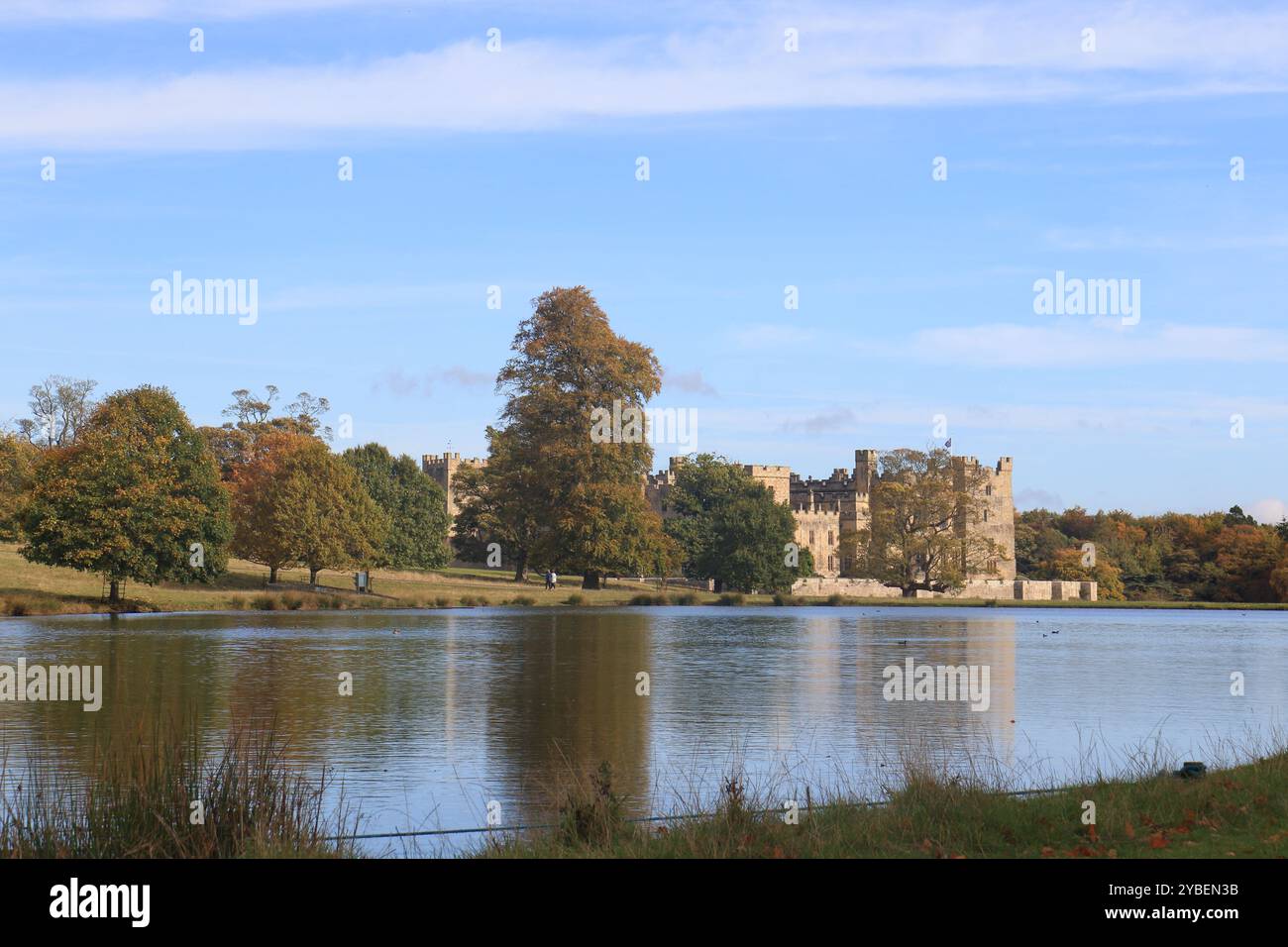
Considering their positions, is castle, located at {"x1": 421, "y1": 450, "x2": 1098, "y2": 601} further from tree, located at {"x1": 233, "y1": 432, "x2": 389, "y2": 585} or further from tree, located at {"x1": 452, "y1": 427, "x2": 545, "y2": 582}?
tree, located at {"x1": 233, "y1": 432, "x2": 389, "y2": 585}

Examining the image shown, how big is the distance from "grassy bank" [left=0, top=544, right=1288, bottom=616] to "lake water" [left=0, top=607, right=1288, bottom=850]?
6.65 meters

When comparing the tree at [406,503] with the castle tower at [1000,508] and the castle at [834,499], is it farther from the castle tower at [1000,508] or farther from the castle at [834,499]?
the castle tower at [1000,508]

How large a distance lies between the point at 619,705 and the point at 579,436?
51430 millimetres

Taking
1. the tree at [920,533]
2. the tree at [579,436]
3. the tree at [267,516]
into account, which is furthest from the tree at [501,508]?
the tree at [920,533]

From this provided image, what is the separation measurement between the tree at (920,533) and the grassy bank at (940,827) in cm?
9388

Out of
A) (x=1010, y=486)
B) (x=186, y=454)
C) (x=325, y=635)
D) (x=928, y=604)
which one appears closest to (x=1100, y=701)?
(x=325, y=635)

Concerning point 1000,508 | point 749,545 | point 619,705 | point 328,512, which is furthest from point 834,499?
point 619,705

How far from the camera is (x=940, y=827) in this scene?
1180 cm

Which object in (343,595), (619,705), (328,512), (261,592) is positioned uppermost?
(328,512)

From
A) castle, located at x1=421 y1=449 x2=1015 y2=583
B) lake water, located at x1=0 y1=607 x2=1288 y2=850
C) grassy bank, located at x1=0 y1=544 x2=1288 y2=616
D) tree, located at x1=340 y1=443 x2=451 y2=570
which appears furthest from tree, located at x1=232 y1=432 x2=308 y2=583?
castle, located at x1=421 y1=449 x2=1015 y2=583

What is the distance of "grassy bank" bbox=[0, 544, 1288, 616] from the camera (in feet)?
190

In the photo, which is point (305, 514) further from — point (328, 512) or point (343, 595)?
point (343, 595)
